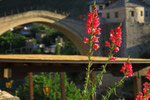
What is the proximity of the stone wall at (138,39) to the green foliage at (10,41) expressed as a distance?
29004 mm

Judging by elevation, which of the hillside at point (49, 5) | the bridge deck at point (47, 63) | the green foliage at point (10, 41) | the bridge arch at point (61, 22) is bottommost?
the bridge deck at point (47, 63)

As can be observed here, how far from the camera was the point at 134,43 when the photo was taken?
31375mm

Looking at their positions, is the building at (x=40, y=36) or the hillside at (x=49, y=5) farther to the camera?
the hillside at (x=49, y=5)

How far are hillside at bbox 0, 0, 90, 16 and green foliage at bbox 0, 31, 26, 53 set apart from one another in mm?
30103

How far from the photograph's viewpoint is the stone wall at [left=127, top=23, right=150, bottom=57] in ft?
102

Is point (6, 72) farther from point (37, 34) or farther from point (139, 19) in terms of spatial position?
point (37, 34)

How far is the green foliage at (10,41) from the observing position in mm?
53156

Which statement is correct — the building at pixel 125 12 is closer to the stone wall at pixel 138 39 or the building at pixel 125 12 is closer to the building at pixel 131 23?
the building at pixel 131 23

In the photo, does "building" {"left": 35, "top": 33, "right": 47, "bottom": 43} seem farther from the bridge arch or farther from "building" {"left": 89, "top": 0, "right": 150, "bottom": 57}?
"building" {"left": 89, "top": 0, "right": 150, "bottom": 57}

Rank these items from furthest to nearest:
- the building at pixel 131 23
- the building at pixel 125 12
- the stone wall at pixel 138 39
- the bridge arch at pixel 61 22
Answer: the stone wall at pixel 138 39
the building at pixel 131 23
the building at pixel 125 12
the bridge arch at pixel 61 22

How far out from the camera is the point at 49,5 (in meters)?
90.3

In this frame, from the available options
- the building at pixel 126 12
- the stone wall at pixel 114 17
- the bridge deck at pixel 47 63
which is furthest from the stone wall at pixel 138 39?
the bridge deck at pixel 47 63

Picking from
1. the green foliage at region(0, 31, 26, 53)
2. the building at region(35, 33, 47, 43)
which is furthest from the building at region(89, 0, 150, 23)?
the building at region(35, 33, 47, 43)

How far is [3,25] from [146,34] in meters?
17.0
